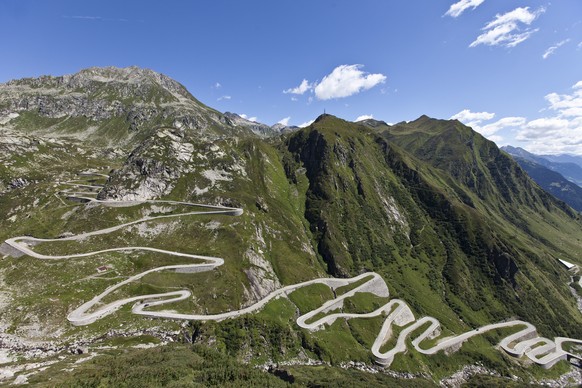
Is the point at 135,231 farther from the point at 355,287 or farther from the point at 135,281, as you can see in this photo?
the point at 355,287

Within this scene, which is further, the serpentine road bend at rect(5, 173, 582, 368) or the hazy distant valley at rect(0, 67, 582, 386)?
the serpentine road bend at rect(5, 173, 582, 368)

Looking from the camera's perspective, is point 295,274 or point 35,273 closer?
point 35,273

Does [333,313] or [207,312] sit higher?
[207,312]

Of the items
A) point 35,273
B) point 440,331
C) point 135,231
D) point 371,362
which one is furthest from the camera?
point 440,331

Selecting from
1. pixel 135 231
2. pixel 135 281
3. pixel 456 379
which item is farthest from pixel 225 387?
pixel 456 379

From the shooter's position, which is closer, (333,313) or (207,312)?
(207,312)

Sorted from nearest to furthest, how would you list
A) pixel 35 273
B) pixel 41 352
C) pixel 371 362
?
pixel 41 352 < pixel 35 273 < pixel 371 362

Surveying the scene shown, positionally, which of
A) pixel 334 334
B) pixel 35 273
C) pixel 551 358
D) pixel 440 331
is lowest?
pixel 551 358

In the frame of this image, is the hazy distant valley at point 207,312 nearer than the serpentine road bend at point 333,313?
Yes
